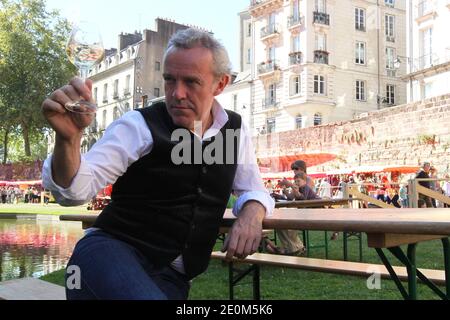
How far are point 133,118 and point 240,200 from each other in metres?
0.61

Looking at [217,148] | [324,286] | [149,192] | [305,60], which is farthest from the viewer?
[305,60]

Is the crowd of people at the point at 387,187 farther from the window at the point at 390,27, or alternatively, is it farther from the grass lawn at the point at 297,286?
the window at the point at 390,27

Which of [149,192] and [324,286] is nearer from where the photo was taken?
[149,192]

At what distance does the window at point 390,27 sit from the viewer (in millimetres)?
37469

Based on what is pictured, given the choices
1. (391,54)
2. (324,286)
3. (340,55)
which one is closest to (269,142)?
(340,55)

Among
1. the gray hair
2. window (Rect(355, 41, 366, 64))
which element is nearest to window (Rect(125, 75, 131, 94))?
window (Rect(355, 41, 366, 64))

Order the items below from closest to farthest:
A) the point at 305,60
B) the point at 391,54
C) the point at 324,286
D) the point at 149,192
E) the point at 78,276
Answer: the point at 78,276
the point at 149,192
the point at 324,286
the point at 305,60
the point at 391,54

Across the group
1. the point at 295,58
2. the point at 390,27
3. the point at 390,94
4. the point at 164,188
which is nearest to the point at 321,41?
the point at 295,58

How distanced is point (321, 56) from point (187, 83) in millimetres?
34720

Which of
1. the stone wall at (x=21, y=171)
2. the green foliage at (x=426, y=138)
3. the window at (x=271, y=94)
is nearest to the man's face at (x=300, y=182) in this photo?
the green foliage at (x=426, y=138)

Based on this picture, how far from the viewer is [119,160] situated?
5.73ft

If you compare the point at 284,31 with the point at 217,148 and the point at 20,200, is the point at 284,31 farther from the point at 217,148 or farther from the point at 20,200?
the point at 217,148

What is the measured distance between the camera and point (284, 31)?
1452 inches

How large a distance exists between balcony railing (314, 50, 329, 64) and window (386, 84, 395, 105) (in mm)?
5478
